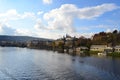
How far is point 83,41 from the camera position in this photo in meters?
135

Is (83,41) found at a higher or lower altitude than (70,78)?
higher

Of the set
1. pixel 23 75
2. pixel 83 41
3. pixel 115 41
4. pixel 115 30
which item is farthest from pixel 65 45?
pixel 23 75

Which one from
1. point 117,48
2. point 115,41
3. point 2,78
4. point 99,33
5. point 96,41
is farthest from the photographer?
point 99,33

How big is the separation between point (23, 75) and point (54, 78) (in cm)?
517

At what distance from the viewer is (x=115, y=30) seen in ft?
435

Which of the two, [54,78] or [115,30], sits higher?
[115,30]

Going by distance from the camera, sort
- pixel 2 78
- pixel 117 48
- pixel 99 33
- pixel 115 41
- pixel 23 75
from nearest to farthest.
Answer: pixel 2 78
pixel 23 75
pixel 117 48
pixel 115 41
pixel 99 33

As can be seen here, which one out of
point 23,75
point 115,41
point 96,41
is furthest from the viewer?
point 96,41

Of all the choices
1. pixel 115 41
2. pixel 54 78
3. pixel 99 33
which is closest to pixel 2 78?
pixel 54 78

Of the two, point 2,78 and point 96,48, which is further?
point 96,48

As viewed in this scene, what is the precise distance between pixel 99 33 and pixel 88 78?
110827 millimetres

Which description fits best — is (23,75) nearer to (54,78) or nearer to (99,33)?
(54,78)

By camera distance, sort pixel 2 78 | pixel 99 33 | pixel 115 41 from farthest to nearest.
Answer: pixel 99 33, pixel 115 41, pixel 2 78

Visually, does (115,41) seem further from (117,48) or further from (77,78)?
(77,78)
